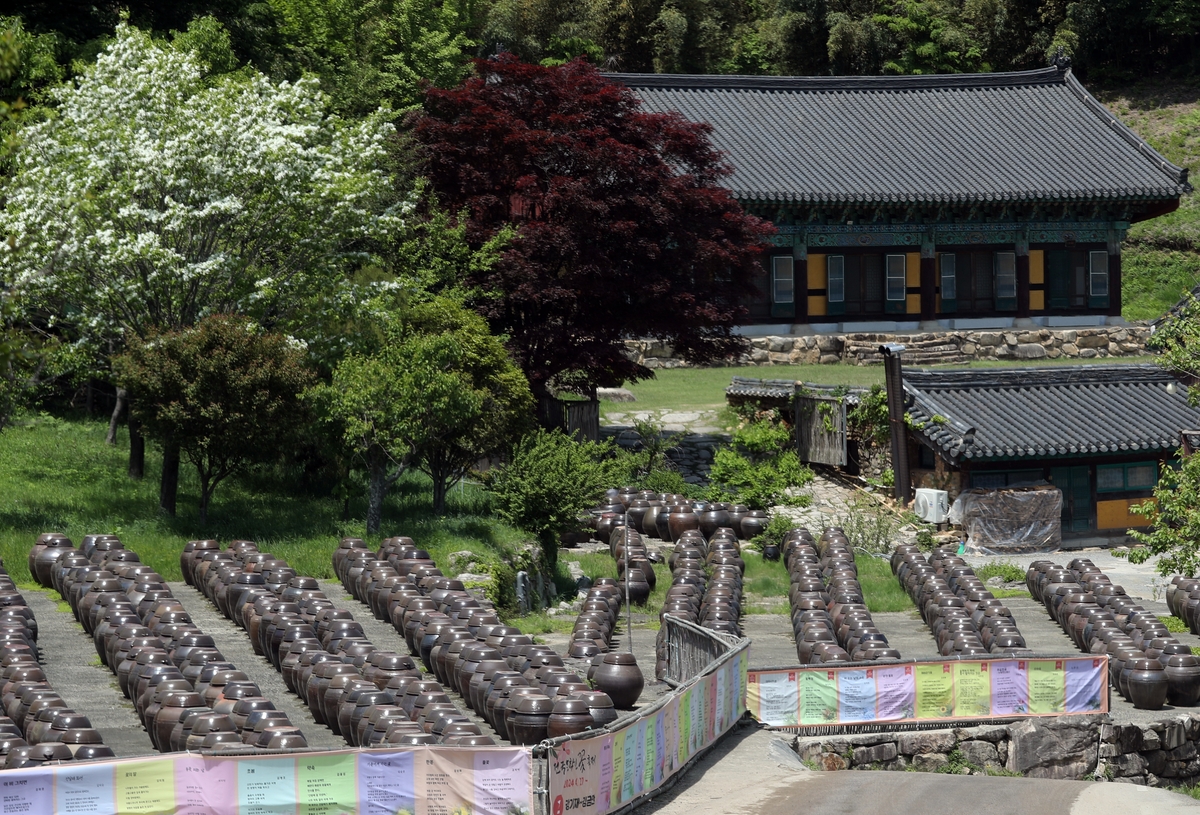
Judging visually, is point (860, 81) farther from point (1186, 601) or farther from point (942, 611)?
point (942, 611)

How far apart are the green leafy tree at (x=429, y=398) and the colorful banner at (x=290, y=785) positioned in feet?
40.6

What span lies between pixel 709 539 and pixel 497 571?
6835mm

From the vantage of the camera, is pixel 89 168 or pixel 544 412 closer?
pixel 89 168

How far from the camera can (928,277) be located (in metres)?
45.8

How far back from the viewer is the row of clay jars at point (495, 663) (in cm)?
1650

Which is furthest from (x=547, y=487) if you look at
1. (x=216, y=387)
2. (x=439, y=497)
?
(x=216, y=387)

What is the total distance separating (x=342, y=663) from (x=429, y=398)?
846 centimetres

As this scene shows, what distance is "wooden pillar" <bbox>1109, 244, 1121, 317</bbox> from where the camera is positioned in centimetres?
4725

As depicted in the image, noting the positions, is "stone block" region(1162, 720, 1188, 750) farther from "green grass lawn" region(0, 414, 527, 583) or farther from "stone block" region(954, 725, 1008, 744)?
"green grass lawn" region(0, 414, 527, 583)

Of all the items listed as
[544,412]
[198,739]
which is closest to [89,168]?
[544,412]

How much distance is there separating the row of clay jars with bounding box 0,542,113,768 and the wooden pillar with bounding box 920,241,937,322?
3180 cm

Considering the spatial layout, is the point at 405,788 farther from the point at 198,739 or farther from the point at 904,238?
the point at 904,238

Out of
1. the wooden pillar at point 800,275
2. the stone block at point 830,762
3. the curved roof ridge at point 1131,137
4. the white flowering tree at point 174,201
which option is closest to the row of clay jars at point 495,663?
the stone block at point 830,762

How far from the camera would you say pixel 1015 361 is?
4550 cm
